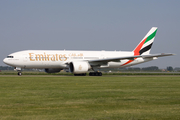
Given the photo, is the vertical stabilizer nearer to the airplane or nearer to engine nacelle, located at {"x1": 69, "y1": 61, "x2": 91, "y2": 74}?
the airplane

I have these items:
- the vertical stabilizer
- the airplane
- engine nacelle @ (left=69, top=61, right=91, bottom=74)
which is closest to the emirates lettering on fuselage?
the airplane

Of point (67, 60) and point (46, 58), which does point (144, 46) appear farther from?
point (46, 58)

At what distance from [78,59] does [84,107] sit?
1163 inches

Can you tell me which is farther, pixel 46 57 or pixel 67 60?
pixel 67 60

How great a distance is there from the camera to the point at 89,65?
37938mm

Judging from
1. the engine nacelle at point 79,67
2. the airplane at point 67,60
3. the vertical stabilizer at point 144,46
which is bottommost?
the engine nacelle at point 79,67

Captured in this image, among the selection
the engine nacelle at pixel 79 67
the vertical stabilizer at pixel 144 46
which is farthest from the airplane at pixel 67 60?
the vertical stabilizer at pixel 144 46

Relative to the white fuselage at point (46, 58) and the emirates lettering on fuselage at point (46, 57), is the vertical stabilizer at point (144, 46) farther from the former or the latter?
the emirates lettering on fuselage at point (46, 57)

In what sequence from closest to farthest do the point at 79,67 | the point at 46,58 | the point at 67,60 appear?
1. the point at 79,67
2. the point at 46,58
3. the point at 67,60

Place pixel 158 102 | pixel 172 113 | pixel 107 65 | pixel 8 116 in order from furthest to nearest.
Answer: pixel 107 65 → pixel 158 102 → pixel 172 113 → pixel 8 116

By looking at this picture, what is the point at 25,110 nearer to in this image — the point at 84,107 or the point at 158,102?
the point at 84,107

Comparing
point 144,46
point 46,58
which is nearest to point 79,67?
point 46,58

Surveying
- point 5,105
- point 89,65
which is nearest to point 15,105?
point 5,105

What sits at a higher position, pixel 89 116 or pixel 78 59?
pixel 78 59
